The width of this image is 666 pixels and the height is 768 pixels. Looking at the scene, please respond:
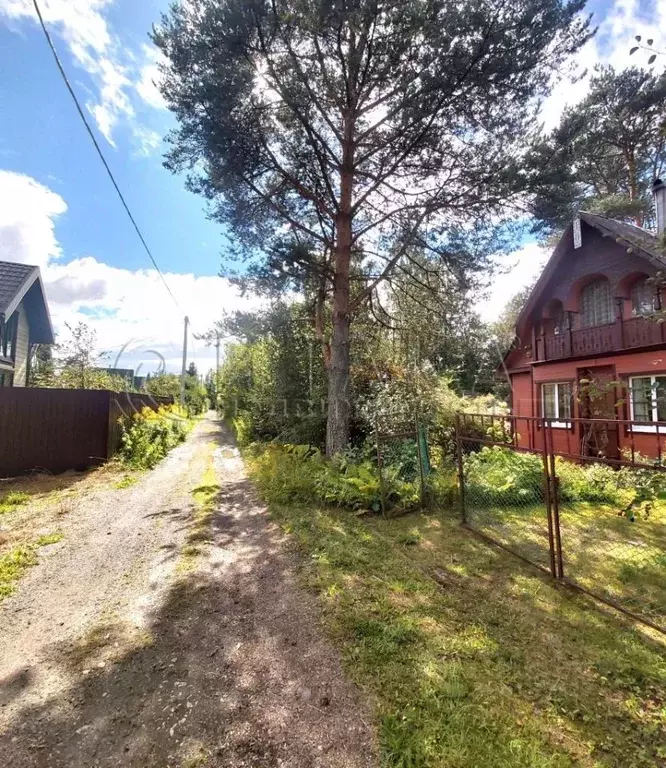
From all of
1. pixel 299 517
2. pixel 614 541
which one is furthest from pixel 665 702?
pixel 299 517

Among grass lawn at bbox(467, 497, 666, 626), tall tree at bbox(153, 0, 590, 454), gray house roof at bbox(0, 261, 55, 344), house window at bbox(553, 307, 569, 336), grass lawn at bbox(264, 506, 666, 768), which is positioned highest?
tall tree at bbox(153, 0, 590, 454)

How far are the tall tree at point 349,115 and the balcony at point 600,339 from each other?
5.47 meters

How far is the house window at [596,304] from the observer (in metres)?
11.8

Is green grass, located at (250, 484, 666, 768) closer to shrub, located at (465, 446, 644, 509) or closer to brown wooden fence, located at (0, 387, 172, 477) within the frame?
shrub, located at (465, 446, 644, 509)

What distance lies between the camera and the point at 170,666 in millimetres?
2562

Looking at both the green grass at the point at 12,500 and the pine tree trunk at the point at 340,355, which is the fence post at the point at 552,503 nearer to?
the pine tree trunk at the point at 340,355

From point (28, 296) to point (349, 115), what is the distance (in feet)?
46.3

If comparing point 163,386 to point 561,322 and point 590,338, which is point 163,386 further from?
point 590,338

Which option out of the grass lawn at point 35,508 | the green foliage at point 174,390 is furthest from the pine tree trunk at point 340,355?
the green foliage at point 174,390

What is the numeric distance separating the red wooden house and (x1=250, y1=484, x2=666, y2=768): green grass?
604cm

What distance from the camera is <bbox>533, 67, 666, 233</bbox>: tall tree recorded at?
746 centimetres

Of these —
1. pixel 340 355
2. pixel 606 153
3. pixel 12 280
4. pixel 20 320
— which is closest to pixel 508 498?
pixel 340 355

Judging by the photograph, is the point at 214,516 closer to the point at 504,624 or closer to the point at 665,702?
the point at 504,624

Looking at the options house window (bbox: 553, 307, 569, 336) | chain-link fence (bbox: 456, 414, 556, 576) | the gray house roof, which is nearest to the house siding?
the gray house roof
